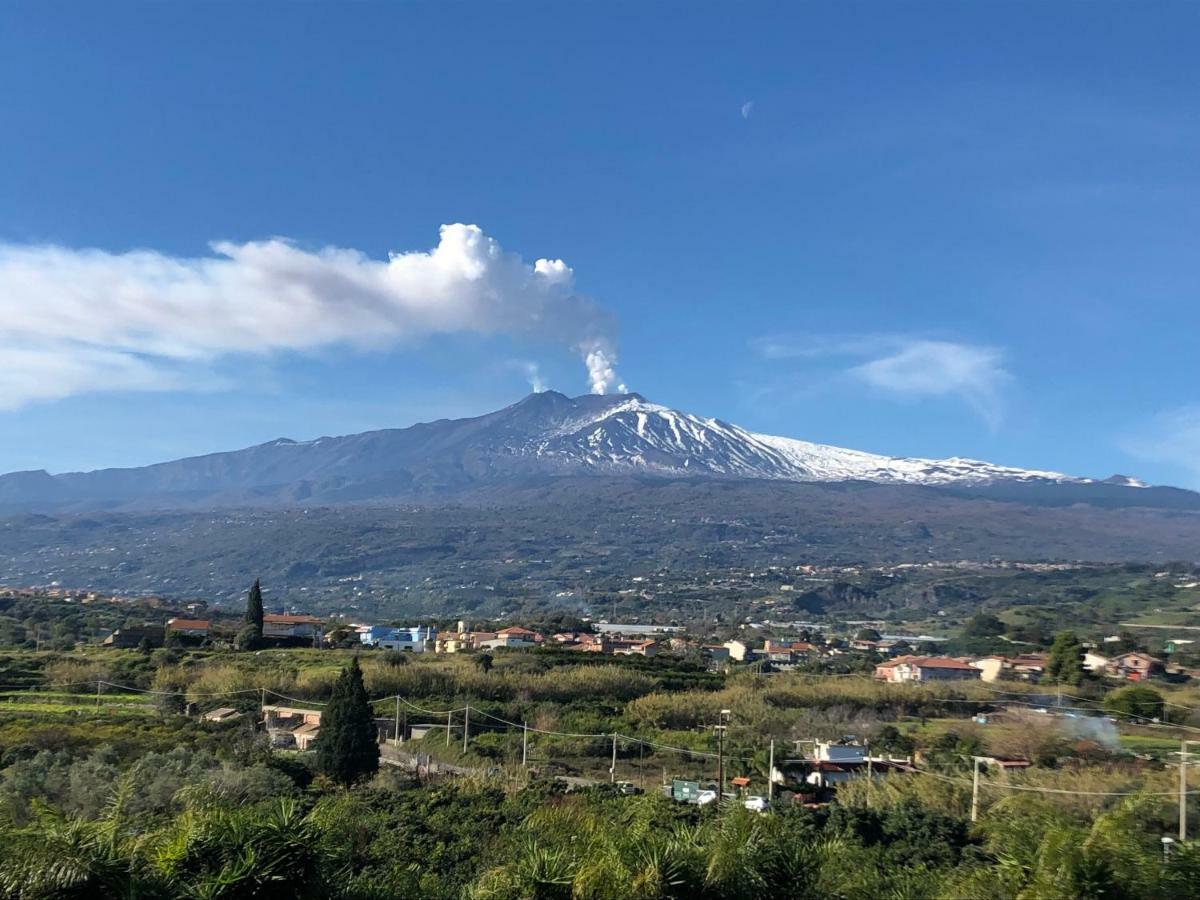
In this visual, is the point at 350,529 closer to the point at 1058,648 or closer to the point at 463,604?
the point at 463,604

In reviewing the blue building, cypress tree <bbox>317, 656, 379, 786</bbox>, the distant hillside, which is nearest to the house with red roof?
the blue building

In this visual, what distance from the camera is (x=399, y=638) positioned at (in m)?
50.1

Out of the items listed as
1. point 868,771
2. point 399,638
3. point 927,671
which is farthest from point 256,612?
point 868,771

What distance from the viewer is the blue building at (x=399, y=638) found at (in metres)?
46.9

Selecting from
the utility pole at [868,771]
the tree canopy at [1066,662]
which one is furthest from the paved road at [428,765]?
the tree canopy at [1066,662]

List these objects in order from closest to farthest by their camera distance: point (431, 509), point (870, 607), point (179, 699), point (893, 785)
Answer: point (893, 785), point (179, 699), point (870, 607), point (431, 509)

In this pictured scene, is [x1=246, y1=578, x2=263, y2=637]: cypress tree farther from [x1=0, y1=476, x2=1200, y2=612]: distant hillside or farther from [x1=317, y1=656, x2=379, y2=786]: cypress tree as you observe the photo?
[x1=0, y1=476, x2=1200, y2=612]: distant hillside

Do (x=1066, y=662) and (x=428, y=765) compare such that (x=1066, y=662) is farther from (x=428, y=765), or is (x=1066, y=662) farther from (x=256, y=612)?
(x=256, y=612)

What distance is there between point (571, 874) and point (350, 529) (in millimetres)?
142751

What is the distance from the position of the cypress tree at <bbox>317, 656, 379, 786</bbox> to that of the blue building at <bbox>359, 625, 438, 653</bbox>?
89.1 feet

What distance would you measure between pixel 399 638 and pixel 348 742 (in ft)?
107

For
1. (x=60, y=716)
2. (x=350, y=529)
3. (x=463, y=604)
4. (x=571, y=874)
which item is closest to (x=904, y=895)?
(x=571, y=874)

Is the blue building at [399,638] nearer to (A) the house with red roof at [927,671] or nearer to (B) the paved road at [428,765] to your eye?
(A) the house with red roof at [927,671]

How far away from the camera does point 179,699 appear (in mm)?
26844
